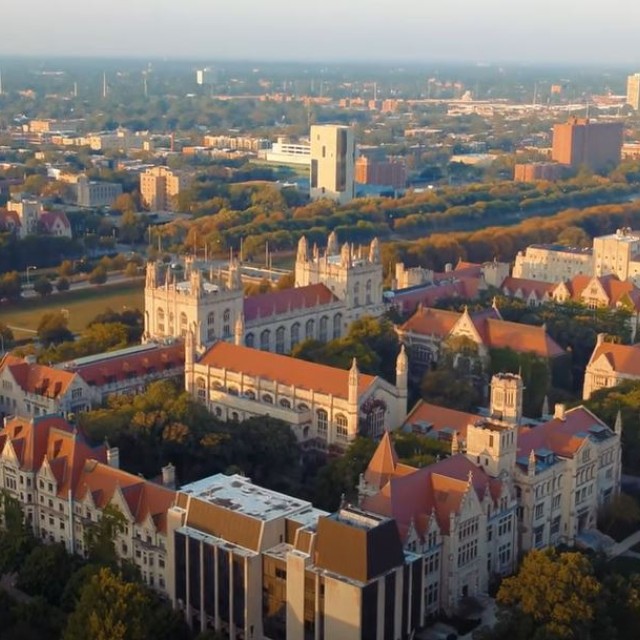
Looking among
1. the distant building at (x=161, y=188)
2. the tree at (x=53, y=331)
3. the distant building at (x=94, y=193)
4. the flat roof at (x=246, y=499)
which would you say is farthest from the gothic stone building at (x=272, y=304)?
the distant building at (x=161, y=188)

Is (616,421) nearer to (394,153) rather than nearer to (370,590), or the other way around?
(370,590)

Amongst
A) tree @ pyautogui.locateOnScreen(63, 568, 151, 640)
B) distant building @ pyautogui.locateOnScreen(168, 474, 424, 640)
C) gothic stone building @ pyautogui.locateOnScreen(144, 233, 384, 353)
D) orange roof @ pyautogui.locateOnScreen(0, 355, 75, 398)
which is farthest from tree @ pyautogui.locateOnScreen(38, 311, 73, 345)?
tree @ pyautogui.locateOnScreen(63, 568, 151, 640)

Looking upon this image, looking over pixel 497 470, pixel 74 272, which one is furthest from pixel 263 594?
pixel 74 272

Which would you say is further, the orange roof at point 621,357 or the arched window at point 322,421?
the orange roof at point 621,357

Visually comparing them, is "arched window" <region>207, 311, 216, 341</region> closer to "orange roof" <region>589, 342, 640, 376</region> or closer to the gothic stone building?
the gothic stone building

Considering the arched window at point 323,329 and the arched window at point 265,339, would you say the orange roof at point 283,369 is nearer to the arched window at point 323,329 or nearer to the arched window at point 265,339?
the arched window at point 265,339

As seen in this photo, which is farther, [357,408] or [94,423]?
[357,408]

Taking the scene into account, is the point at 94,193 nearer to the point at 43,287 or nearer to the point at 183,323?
the point at 43,287
